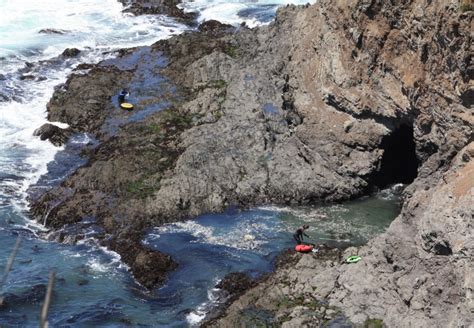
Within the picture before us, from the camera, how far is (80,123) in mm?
40156

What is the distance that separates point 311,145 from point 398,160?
15.1 ft

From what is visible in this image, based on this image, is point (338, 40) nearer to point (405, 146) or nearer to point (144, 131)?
point (405, 146)

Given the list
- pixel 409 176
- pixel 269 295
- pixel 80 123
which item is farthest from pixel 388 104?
pixel 80 123

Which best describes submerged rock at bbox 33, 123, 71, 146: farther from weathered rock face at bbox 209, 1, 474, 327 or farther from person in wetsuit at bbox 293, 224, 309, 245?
person in wetsuit at bbox 293, 224, 309, 245

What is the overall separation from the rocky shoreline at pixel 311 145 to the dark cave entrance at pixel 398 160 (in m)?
0.08

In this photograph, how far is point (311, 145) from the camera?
32.8 m

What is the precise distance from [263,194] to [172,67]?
17825mm

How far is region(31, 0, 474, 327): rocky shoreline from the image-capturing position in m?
20.4

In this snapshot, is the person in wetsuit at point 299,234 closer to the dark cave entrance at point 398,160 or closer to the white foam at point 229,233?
the white foam at point 229,233

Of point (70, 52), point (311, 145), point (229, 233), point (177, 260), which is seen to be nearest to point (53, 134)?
point (70, 52)

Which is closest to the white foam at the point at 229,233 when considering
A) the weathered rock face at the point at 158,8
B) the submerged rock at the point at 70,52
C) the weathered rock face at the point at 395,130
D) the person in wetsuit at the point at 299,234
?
the person in wetsuit at the point at 299,234

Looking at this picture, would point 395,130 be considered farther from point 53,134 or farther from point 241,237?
point 53,134

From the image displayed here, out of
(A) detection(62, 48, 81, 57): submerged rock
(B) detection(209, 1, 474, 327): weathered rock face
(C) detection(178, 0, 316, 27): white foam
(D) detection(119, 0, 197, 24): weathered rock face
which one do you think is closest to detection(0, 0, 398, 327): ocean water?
(B) detection(209, 1, 474, 327): weathered rock face

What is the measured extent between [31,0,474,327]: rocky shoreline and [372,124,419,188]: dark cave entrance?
0.27 ft
